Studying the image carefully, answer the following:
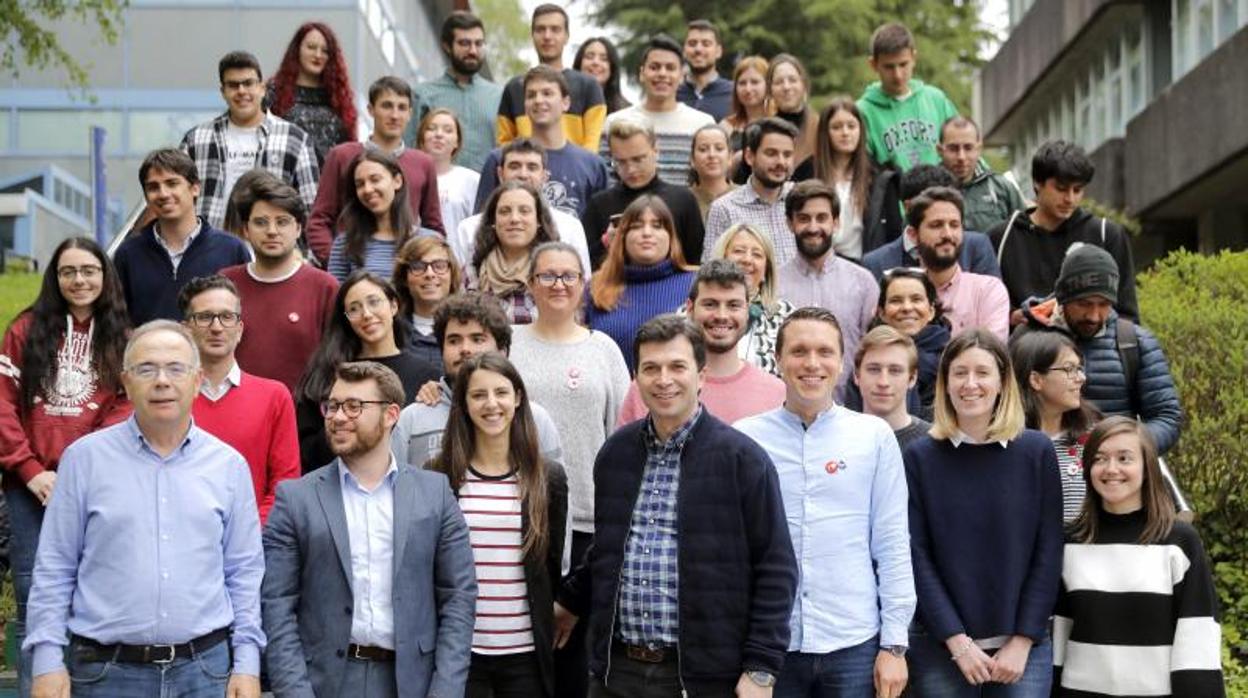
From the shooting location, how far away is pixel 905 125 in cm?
1214

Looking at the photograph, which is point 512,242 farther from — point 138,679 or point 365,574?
point 138,679

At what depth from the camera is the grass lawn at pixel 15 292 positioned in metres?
17.4

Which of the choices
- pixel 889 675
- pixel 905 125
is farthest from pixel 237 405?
pixel 905 125

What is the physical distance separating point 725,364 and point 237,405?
2117mm

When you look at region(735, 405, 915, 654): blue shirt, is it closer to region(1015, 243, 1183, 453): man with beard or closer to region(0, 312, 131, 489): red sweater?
region(1015, 243, 1183, 453): man with beard

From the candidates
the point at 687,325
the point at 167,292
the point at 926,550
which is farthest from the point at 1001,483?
the point at 167,292

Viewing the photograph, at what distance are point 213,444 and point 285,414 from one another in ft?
2.92

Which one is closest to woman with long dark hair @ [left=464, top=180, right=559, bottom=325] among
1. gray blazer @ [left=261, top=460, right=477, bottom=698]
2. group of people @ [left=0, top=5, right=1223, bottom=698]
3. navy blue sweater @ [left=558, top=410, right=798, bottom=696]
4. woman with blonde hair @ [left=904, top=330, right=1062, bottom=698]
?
group of people @ [left=0, top=5, right=1223, bottom=698]

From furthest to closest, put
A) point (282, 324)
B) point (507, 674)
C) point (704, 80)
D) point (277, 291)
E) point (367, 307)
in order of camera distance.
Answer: point (704, 80) < point (277, 291) < point (282, 324) < point (367, 307) < point (507, 674)

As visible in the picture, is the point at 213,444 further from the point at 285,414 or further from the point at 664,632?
the point at 664,632

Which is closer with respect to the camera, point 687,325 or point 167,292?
point 687,325

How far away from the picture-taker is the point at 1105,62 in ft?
94.2

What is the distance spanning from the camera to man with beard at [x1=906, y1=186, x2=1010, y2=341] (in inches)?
362

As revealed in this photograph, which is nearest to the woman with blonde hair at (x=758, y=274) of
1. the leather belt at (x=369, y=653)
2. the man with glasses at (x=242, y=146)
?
the leather belt at (x=369, y=653)
